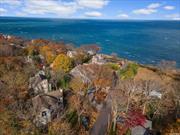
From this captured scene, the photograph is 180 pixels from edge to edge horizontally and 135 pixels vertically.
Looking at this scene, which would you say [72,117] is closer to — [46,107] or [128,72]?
[46,107]

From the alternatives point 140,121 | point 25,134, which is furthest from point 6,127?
point 140,121

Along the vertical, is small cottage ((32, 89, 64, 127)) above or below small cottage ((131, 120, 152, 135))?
above

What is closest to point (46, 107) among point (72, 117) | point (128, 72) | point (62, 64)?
point (72, 117)

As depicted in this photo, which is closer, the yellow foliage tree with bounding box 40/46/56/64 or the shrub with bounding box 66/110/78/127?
the shrub with bounding box 66/110/78/127

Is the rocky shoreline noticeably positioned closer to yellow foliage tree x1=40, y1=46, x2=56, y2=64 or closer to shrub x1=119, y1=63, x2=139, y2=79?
shrub x1=119, y1=63, x2=139, y2=79

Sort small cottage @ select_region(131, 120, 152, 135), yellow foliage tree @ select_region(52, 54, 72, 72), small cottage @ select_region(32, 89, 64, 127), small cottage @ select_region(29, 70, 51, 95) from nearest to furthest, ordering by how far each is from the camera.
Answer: small cottage @ select_region(131, 120, 152, 135) < small cottage @ select_region(32, 89, 64, 127) < small cottage @ select_region(29, 70, 51, 95) < yellow foliage tree @ select_region(52, 54, 72, 72)

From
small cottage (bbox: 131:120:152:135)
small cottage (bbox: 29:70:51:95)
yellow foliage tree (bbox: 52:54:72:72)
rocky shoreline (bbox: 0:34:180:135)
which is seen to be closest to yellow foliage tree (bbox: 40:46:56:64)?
yellow foliage tree (bbox: 52:54:72:72)

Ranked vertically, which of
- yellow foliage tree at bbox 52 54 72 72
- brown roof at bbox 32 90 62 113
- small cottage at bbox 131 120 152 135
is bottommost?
small cottage at bbox 131 120 152 135

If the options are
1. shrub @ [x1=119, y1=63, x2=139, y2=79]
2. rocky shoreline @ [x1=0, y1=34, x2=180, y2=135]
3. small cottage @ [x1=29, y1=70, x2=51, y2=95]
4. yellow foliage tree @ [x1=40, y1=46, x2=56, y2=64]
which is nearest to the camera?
rocky shoreline @ [x1=0, y1=34, x2=180, y2=135]
